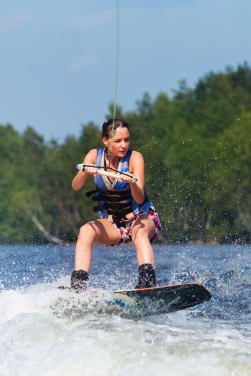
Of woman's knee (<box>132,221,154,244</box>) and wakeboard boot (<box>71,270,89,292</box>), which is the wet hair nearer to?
woman's knee (<box>132,221,154,244</box>)

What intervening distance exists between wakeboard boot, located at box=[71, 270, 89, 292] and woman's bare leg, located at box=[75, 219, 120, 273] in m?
0.04

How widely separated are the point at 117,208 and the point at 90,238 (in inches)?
18.7

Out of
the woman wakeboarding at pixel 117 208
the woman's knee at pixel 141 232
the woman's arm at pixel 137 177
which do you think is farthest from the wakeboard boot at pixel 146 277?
the woman's arm at pixel 137 177

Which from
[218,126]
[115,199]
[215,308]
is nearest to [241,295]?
[215,308]

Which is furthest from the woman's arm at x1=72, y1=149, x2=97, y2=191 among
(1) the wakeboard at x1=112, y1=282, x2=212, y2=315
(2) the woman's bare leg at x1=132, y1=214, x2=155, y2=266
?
(1) the wakeboard at x1=112, y1=282, x2=212, y2=315

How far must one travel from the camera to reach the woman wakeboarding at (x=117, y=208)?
517 cm

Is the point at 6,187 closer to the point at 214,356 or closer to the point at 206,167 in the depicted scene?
the point at 206,167

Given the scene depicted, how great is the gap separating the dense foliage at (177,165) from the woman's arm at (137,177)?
11.1m

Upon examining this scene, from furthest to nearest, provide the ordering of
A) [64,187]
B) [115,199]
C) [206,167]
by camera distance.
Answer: [64,187]
[206,167]
[115,199]

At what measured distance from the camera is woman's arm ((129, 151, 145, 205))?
17.1 ft

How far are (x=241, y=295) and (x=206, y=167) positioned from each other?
2697 centimetres

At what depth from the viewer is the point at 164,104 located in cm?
4962

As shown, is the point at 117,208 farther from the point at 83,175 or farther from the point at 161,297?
the point at 161,297

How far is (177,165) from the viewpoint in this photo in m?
27.1
